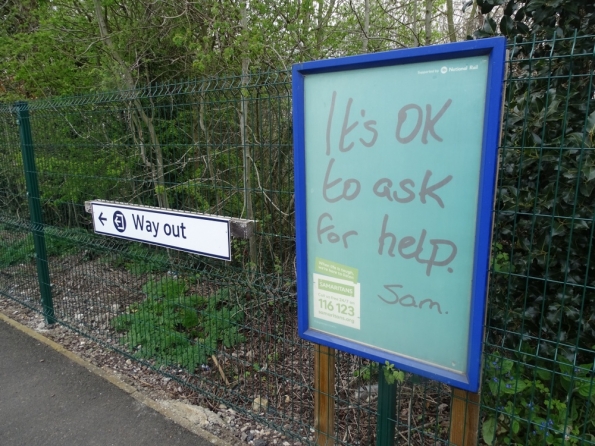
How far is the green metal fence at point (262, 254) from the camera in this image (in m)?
1.96

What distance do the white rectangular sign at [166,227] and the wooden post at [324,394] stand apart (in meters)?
0.81

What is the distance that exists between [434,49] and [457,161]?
1.29ft

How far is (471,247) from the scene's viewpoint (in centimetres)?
157

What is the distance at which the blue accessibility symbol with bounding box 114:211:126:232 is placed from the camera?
334cm

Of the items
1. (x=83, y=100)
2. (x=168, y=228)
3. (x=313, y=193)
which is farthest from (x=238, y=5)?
(x=313, y=193)

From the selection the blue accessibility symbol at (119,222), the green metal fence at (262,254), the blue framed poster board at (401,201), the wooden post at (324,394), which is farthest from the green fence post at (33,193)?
the blue framed poster board at (401,201)

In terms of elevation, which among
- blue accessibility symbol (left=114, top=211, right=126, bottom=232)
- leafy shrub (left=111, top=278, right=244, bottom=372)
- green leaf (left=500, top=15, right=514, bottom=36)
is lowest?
leafy shrub (left=111, top=278, right=244, bottom=372)

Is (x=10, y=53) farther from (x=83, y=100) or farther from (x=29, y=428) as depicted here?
(x=29, y=428)

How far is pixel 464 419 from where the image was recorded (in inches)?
77.7

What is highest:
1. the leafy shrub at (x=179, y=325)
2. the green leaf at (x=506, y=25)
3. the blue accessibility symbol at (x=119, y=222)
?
the green leaf at (x=506, y=25)

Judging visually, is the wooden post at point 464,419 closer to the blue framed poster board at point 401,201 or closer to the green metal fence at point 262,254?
the green metal fence at point 262,254

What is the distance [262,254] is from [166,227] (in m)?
0.69

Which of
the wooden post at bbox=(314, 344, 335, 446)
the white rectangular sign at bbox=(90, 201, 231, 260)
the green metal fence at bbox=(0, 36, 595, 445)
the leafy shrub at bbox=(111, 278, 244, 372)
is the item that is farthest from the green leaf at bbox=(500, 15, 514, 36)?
the leafy shrub at bbox=(111, 278, 244, 372)

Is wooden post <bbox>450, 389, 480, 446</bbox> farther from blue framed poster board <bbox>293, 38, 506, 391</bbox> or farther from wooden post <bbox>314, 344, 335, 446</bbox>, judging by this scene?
wooden post <bbox>314, 344, 335, 446</bbox>
